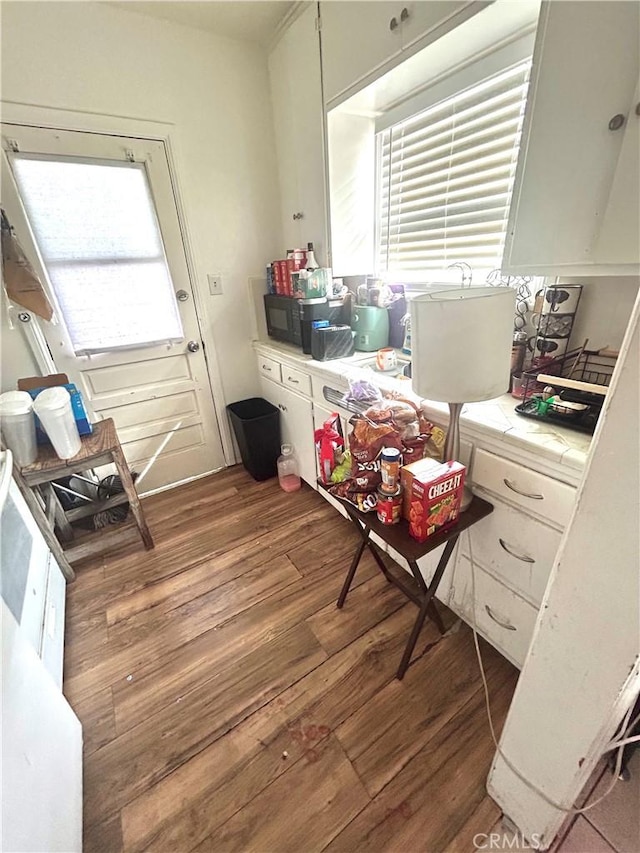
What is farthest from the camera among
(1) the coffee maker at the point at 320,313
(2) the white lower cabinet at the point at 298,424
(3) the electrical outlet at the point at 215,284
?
(3) the electrical outlet at the point at 215,284

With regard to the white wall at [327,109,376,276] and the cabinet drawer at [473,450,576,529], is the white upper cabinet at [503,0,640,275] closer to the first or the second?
the cabinet drawer at [473,450,576,529]

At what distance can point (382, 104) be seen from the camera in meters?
1.68

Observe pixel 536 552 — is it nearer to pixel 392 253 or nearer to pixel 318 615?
pixel 318 615

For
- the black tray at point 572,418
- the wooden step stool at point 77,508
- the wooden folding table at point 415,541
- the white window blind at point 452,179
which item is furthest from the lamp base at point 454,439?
the wooden step stool at point 77,508

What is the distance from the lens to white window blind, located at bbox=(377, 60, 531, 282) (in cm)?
132

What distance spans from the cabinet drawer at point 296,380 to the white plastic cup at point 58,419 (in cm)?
110

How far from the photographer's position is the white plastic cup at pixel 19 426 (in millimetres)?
1418

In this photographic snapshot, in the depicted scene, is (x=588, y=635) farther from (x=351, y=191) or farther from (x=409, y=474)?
(x=351, y=191)

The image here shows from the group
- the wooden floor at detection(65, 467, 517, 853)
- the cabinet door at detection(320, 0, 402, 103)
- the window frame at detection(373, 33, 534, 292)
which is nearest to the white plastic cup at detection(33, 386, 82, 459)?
the wooden floor at detection(65, 467, 517, 853)

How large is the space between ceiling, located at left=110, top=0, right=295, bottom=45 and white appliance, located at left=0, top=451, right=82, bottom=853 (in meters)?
2.17

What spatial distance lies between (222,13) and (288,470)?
7.90 ft

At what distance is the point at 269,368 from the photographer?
90.2 inches

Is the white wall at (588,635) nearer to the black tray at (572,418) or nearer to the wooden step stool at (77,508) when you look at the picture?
the black tray at (572,418)

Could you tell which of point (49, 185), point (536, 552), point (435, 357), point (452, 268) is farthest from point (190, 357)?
point (536, 552)
